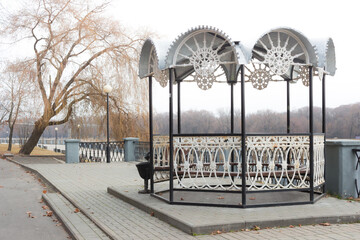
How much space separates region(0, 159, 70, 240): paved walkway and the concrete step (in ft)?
0.45

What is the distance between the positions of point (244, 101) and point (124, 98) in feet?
55.5

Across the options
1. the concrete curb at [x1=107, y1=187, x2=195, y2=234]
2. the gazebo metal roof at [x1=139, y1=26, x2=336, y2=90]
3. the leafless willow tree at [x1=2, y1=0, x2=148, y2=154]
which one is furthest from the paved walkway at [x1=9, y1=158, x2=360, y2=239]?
the leafless willow tree at [x1=2, y1=0, x2=148, y2=154]

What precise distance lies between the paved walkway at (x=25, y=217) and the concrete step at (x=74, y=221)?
137 mm

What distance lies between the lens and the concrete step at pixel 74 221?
6.21m

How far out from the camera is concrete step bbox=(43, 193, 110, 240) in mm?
6206

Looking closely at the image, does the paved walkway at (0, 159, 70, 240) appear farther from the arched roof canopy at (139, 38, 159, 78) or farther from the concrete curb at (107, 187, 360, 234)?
the arched roof canopy at (139, 38, 159, 78)

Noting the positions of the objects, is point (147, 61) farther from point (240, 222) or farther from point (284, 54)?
point (240, 222)

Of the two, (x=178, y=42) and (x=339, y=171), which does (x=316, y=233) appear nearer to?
(x=339, y=171)

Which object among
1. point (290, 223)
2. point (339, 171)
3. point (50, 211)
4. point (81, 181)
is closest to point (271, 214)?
point (290, 223)

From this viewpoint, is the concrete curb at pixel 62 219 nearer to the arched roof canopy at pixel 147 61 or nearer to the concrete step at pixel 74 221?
the concrete step at pixel 74 221

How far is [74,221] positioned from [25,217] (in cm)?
142

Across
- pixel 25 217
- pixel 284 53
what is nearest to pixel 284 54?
pixel 284 53

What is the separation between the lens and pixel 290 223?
6.37 m

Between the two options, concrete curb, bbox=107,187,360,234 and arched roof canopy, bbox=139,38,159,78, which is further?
arched roof canopy, bbox=139,38,159,78
